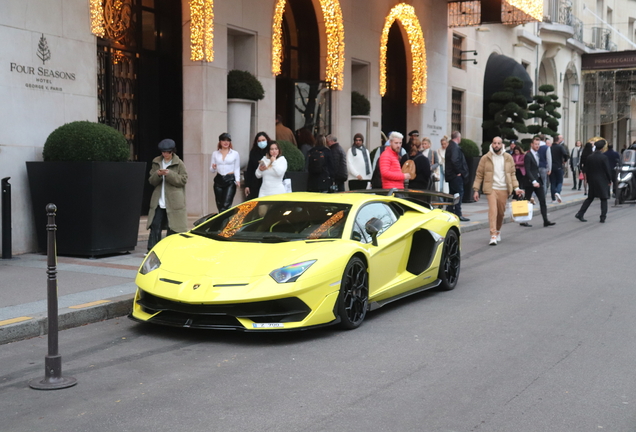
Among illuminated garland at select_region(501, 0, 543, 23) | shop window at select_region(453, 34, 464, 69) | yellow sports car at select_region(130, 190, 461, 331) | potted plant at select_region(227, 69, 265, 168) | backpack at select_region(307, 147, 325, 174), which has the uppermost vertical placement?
illuminated garland at select_region(501, 0, 543, 23)

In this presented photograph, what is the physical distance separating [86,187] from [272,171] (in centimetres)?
295

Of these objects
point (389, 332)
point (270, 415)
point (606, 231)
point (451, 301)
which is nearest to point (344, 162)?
point (606, 231)

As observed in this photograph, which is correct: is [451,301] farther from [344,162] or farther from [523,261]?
[344,162]

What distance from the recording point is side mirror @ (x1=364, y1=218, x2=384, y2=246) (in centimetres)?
742

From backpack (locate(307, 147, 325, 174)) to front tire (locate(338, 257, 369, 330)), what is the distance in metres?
7.58

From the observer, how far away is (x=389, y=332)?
23.0 ft

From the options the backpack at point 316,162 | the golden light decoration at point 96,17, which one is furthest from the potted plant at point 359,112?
the golden light decoration at point 96,17

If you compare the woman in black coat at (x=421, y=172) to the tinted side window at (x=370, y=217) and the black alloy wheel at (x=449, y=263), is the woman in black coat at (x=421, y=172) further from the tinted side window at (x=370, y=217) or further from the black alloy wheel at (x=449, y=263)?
the tinted side window at (x=370, y=217)

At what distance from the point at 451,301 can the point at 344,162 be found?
7.29m

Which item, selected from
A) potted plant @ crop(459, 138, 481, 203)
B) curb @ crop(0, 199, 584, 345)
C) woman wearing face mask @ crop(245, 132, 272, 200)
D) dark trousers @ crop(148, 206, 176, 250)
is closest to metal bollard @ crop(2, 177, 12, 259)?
dark trousers @ crop(148, 206, 176, 250)

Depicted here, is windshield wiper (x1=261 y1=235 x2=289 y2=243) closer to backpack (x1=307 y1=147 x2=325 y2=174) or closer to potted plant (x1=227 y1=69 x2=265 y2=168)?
backpack (x1=307 y1=147 x2=325 y2=174)

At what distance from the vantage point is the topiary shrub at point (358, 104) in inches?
839

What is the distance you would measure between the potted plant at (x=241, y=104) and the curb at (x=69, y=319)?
8707 mm

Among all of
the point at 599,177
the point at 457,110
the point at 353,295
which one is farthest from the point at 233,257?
the point at 457,110
